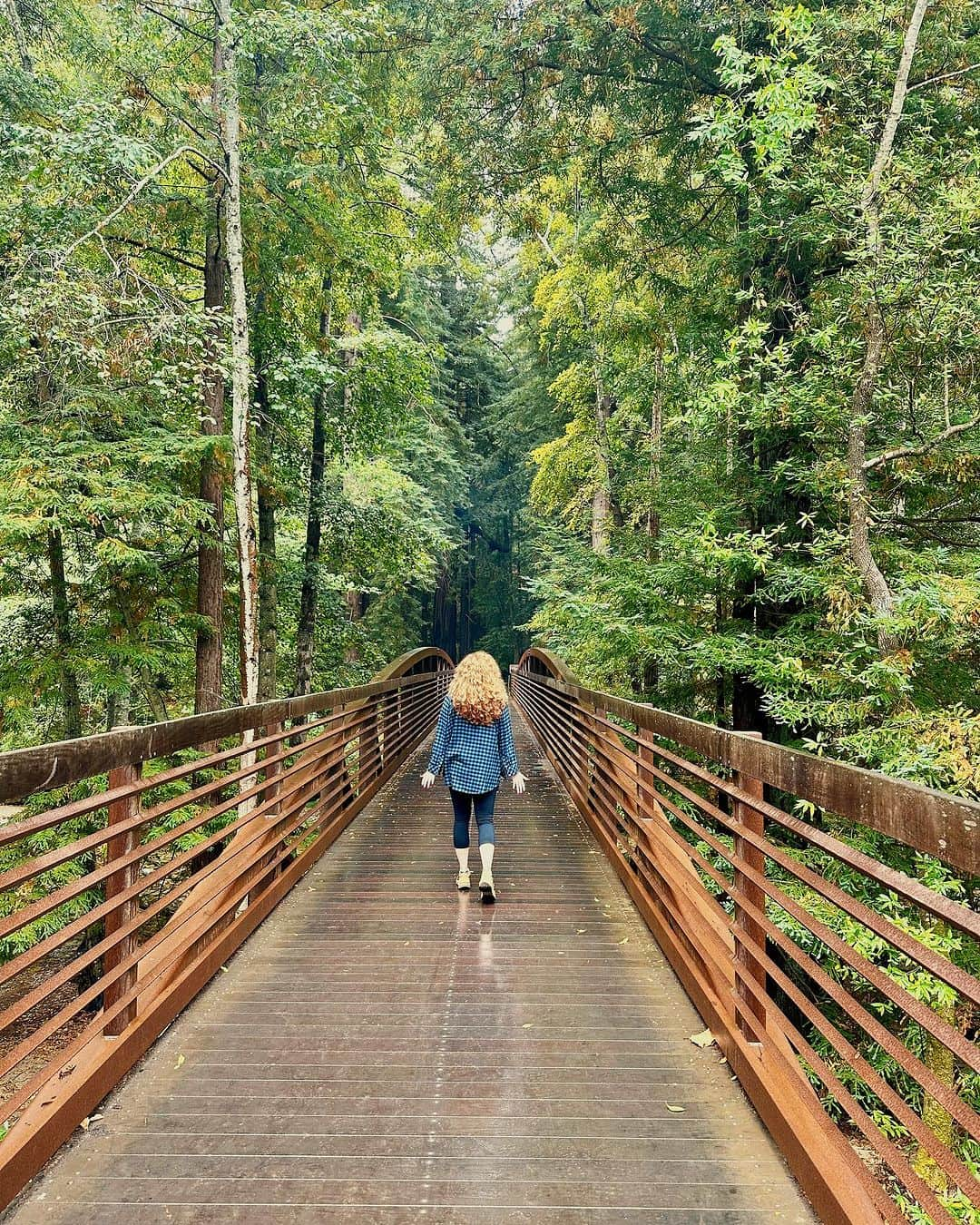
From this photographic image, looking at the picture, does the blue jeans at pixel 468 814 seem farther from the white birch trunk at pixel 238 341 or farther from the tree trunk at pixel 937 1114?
the tree trunk at pixel 937 1114

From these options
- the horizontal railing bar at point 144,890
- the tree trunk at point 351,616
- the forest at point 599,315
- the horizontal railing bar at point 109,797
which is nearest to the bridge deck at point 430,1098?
the horizontal railing bar at point 144,890

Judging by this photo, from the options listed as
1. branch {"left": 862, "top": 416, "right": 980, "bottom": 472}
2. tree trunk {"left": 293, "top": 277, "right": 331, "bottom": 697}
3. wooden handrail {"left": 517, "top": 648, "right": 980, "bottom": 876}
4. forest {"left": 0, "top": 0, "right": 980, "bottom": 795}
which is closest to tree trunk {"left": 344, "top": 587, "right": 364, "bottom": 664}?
tree trunk {"left": 293, "top": 277, "right": 331, "bottom": 697}

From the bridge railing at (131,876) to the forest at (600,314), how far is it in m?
1.82

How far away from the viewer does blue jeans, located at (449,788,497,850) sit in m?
4.84

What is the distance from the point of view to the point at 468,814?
501cm

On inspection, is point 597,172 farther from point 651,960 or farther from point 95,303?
point 651,960

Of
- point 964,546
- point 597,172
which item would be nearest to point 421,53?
point 597,172

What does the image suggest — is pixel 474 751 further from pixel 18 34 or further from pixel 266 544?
pixel 18 34

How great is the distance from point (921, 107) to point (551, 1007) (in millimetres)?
6750

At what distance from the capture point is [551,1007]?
3.28 metres

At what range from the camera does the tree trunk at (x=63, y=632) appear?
22.0 ft

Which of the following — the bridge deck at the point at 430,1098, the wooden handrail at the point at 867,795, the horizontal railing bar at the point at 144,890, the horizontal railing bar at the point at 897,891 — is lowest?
the bridge deck at the point at 430,1098

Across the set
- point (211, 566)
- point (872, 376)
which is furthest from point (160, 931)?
point (872, 376)

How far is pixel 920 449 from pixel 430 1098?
5.35 meters
